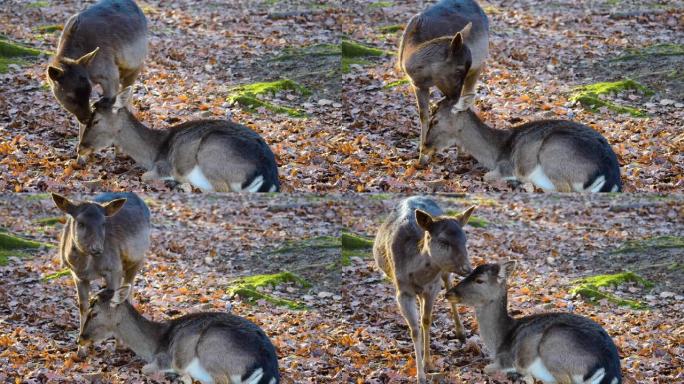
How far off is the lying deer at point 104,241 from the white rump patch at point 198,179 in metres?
0.73

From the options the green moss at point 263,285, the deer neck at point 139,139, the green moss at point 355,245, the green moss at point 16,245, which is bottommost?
the green moss at point 16,245

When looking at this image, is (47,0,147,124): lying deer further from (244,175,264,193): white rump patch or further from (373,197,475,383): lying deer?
(373,197,475,383): lying deer

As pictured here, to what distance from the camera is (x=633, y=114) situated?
575 inches

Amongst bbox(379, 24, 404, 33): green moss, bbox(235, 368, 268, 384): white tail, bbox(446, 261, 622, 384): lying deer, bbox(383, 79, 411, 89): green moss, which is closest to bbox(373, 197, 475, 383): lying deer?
bbox(446, 261, 622, 384): lying deer

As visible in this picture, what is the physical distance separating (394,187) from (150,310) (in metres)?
2.90

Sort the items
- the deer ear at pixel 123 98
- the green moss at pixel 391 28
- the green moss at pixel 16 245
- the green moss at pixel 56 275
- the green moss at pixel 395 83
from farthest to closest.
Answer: the green moss at pixel 391 28, the green moss at pixel 395 83, the green moss at pixel 16 245, the green moss at pixel 56 275, the deer ear at pixel 123 98

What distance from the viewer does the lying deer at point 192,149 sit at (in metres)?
11.9

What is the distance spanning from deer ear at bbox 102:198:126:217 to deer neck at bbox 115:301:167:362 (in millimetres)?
844

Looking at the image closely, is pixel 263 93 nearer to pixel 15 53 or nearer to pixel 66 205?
pixel 15 53

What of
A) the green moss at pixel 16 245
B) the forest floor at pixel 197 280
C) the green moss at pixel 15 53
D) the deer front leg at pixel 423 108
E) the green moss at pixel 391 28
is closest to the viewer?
the forest floor at pixel 197 280

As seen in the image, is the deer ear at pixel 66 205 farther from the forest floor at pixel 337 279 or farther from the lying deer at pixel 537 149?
the lying deer at pixel 537 149

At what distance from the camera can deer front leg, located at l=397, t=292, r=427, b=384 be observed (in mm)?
10148

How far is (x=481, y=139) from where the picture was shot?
41.4ft

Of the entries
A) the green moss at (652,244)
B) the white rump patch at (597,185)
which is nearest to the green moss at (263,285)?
the white rump patch at (597,185)
